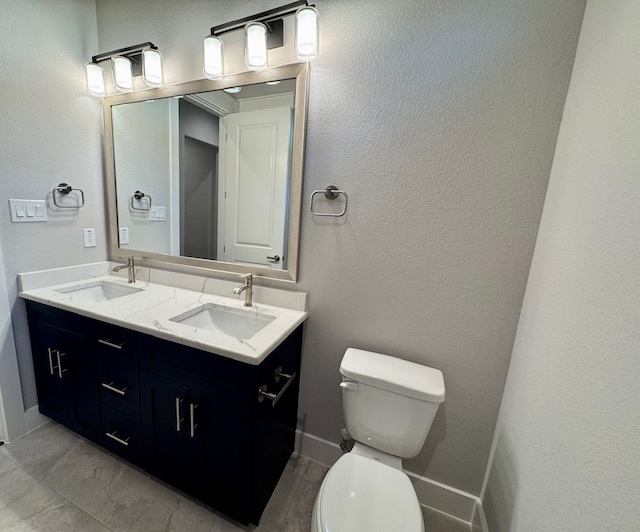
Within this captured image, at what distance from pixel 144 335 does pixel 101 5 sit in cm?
197

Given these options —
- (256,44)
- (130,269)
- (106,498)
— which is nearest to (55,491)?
(106,498)

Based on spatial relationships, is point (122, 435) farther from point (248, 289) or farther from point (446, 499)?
point (446, 499)

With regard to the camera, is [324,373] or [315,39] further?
[324,373]

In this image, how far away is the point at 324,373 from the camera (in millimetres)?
1396

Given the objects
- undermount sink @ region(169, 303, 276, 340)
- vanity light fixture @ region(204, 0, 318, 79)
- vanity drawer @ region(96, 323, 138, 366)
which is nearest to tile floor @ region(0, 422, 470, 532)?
vanity drawer @ region(96, 323, 138, 366)

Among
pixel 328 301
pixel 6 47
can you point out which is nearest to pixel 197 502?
→ pixel 328 301

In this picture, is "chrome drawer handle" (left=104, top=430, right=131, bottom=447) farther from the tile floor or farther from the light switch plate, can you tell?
the light switch plate

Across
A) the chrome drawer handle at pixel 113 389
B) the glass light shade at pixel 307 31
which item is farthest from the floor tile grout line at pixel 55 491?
the glass light shade at pixel 307 31

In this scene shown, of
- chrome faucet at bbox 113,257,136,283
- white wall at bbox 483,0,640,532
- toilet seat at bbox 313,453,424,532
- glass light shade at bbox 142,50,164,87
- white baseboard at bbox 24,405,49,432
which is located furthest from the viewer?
chrome faucet at bbox 113,257,136,283

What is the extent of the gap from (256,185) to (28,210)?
48.0 inches

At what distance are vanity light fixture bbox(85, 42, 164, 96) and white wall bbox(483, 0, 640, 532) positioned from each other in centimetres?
187

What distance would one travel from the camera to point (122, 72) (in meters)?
1.52

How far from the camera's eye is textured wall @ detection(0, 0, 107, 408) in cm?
132

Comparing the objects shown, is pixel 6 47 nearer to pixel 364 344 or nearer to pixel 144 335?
pixel 144 335
